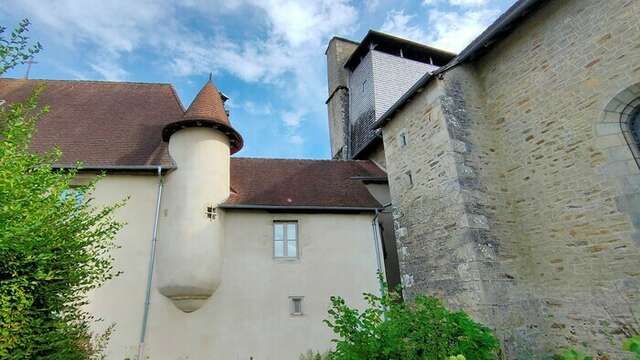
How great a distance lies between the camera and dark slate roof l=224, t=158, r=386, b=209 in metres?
9.08

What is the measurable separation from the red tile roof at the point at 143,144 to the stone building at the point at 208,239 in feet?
0.16

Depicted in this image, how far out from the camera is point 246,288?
8109 millimetres

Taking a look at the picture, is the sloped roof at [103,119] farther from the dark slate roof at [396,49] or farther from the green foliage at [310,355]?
the dark slate roof at [396,49]

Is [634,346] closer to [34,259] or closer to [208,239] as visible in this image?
[34,259]

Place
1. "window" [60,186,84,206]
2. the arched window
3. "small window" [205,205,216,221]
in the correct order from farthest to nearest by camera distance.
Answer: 1. "small window" [205,205,216,221]
2. "window" [60,186,84,206]
3. the arched window

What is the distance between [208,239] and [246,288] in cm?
145

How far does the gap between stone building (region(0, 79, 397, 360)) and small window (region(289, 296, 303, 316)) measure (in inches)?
0.9

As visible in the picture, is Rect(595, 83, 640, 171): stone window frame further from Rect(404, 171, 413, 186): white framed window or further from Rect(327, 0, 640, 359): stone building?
Rect(404, 171, 413, 186): white framed window

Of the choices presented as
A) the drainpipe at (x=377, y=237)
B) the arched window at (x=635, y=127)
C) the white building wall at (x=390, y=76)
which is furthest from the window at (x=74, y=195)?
the white building wall at (x=390, y=76)

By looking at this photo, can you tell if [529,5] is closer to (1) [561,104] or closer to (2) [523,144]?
(1) [561,104]

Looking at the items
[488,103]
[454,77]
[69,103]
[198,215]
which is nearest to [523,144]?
[488,103]

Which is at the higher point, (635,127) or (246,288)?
(635,127)

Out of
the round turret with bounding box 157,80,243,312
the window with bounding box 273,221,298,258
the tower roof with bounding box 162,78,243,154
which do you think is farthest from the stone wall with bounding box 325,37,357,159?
the round turret with bounding box 157,80,243,312

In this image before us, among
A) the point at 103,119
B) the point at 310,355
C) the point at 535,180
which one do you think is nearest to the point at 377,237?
the point at 310,355
